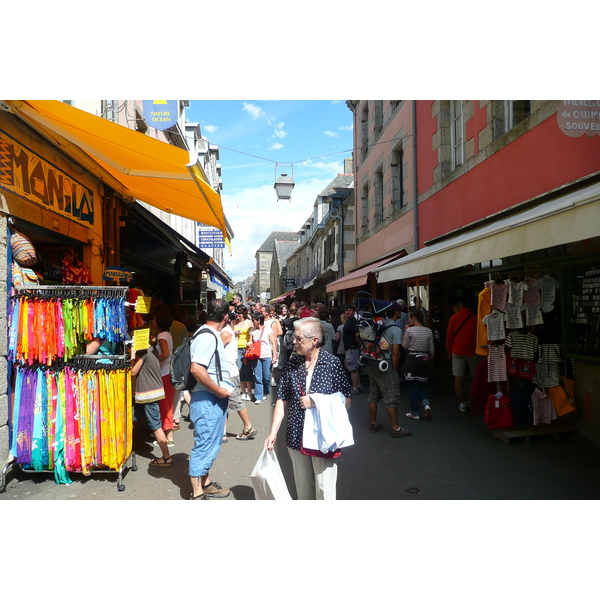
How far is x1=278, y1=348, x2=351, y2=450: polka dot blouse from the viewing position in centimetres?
298

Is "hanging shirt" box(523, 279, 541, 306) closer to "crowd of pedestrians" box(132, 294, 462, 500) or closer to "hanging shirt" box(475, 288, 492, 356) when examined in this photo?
"hanging shirt" box(475, 288, 492, 356)

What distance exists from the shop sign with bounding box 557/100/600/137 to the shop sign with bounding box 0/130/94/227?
5831 mm

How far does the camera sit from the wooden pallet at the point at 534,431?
5.04 m

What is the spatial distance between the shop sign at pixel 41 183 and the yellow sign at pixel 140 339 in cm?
165

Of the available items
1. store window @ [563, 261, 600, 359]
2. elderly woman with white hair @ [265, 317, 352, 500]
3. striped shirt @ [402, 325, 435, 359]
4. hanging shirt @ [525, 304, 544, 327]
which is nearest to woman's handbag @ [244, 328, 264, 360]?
striped shirt @ [402, 325, 435, 359]

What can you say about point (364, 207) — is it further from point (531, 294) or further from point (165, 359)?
point (165, 359)

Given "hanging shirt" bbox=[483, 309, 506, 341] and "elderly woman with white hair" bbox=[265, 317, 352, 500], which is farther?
"hanging shirt" bbox=[483, 309, 506, 341]

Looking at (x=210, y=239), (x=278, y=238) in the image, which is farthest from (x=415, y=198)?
(x=278, y=238)

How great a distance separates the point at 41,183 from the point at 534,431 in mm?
6027

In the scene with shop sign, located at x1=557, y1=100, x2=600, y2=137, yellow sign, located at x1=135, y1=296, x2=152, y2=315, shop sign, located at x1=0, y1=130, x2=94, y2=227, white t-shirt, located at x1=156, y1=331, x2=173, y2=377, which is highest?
shop sign, located at x1=557, y1=100, x2=600, y2=137

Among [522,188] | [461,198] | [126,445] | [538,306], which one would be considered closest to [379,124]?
[461,198]

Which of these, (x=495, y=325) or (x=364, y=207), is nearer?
(x=495, y=325)

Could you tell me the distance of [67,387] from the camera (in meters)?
3.86

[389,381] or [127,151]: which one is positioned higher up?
[127,151]
